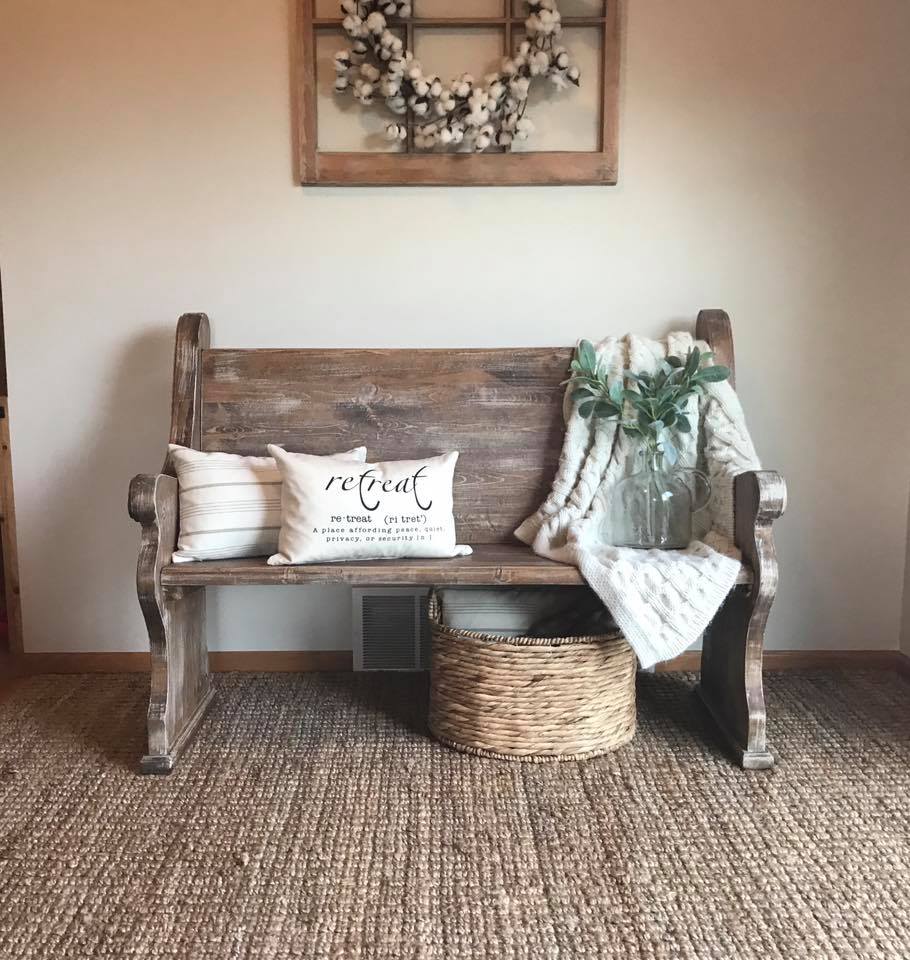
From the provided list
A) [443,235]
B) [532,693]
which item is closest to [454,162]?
[443,235]

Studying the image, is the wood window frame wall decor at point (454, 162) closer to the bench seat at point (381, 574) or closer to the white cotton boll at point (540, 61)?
the white cotton boll at point (540, 61)

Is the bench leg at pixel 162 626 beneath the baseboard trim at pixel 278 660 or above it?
above

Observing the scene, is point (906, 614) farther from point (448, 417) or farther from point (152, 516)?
point (152, 516)

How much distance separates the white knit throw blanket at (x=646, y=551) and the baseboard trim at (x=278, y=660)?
620 mm

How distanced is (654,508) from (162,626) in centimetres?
107

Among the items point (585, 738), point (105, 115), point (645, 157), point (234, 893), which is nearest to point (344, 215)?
point (105, 115)

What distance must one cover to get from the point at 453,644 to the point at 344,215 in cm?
111

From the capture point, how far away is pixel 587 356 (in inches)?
76.6

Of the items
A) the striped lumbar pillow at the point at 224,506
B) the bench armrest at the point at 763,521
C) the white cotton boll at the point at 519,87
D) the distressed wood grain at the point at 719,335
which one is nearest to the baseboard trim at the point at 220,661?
the striped lumbar pillow at the point at 224,506

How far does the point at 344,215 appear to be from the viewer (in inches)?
85.0

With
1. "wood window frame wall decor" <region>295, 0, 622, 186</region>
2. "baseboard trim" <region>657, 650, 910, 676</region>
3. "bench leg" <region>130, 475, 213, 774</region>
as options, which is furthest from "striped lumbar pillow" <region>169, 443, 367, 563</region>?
"baseboard trim" <region>657, 650, 910, 676</region>

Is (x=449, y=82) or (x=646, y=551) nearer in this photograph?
(x=646, y=551)

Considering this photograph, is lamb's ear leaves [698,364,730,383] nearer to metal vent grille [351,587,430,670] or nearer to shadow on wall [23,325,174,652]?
metal vent grille [351,587,430,670]

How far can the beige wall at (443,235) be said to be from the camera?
2.11m
